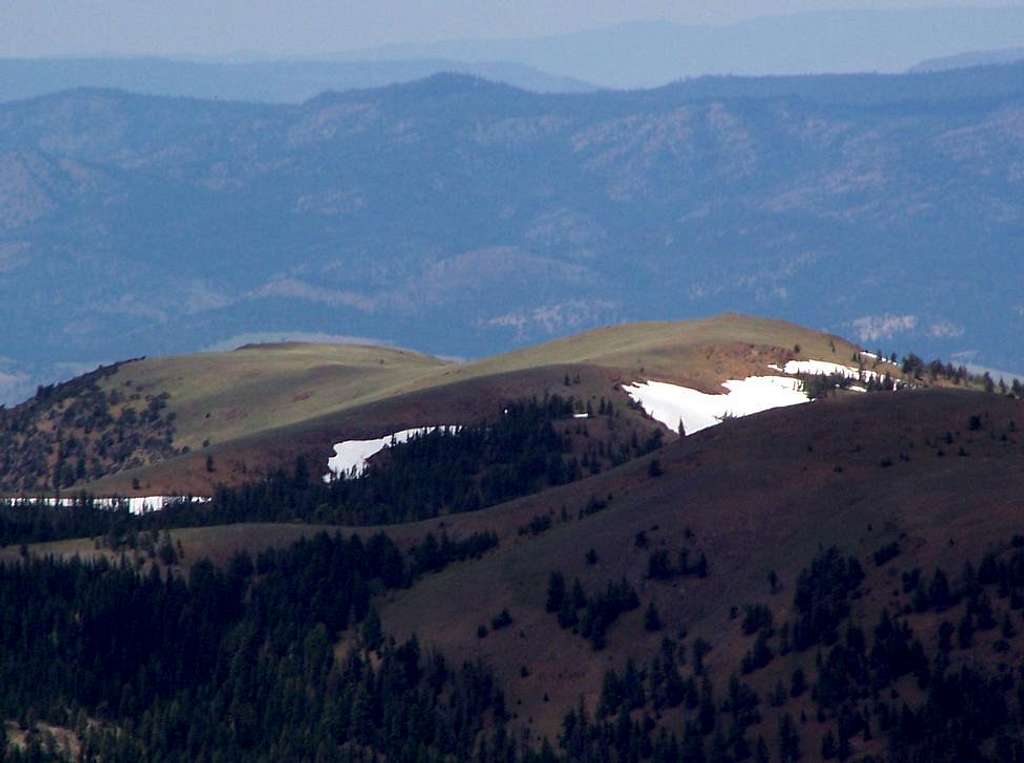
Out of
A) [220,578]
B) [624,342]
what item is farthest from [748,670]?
[624,342]

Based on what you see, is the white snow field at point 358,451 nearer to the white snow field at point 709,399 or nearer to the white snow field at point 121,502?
the white snow field at point 121,502

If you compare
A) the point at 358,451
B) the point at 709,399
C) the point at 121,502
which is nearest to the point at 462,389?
the point at 358,451

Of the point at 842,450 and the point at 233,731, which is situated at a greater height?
the point at 842,450

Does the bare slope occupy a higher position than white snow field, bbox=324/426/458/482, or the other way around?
the bare slope

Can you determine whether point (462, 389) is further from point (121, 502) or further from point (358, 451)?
point (121, 502)

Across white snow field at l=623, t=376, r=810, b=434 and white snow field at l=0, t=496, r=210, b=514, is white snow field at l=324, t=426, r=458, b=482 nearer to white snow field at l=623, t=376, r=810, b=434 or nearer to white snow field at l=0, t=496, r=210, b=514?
white snow field at l=0, t=496, r=210, b=514

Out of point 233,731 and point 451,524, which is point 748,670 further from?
point 451,524

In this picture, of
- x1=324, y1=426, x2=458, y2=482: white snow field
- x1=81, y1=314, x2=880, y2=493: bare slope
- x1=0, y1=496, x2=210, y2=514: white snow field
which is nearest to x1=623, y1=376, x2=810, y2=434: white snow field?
x1=81, y1=314, x2=880, y2=493: bare slope

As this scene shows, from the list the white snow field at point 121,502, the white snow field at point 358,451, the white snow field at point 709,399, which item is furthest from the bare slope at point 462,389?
the white snow field at point 121,502
